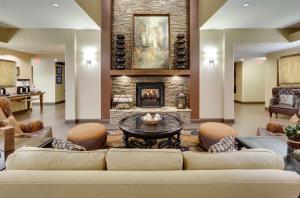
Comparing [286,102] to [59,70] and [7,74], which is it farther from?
[59,70]

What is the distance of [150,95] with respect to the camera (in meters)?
7.47

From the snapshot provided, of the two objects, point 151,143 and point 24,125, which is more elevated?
point 24,125

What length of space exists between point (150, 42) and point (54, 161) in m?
6.27

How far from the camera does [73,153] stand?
1.49 m

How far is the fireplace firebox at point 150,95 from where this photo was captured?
7.43 metres

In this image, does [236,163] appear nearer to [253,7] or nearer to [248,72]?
[253,7]

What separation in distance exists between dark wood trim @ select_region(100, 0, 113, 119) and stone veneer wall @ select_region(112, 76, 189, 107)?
1.19ft

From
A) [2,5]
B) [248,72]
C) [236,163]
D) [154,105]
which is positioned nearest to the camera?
[236,163]

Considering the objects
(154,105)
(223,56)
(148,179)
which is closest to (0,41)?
(154,105)

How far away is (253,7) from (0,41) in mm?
7281

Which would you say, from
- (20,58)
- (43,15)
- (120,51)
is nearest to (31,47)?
(20,58)

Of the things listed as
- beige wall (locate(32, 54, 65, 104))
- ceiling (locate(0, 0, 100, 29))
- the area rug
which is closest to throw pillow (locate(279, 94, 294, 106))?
the area rug

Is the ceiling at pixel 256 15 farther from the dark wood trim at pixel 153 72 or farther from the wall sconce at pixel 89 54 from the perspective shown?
the wall sconce at pixel 89 54

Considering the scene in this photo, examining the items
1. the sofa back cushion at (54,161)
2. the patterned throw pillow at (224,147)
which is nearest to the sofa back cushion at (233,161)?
the patterned throw pillow at (224,147)
